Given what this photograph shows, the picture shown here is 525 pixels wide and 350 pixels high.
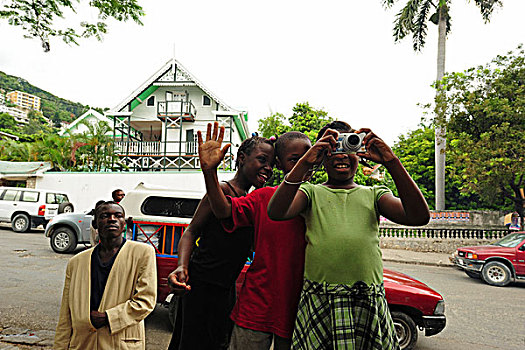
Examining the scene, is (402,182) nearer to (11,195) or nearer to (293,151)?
(293,151)

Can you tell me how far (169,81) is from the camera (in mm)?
23250

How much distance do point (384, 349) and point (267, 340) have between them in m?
0.54

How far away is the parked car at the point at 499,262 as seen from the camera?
9508 millimetres

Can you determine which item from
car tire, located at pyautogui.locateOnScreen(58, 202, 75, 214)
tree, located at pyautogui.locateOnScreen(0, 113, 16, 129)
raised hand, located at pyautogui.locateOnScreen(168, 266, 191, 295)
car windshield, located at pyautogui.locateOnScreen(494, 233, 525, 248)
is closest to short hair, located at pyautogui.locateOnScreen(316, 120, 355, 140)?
raised hand, located at pyautogui.locateOnScreen(168, 266, 191, 295)

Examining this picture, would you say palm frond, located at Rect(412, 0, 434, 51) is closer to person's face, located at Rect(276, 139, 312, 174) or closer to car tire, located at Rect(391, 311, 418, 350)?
car tire, located at Rect(391, 311, 418, 350)

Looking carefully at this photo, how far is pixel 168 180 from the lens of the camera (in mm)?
18906

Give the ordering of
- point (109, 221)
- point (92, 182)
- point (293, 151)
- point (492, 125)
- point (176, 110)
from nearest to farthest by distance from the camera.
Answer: point (293, 151), point (109, 221), point (492, 125), point (92, 182), point (176, 110)

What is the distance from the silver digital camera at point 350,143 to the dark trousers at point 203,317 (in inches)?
40.2

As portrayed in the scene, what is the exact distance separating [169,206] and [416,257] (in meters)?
11.9

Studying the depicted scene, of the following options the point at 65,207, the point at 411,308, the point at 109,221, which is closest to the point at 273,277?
the point at 109,221

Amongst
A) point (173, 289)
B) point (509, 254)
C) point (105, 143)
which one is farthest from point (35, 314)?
point (105, 143)

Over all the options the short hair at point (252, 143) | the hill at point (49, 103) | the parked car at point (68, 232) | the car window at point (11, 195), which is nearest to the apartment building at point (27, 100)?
the hill at point (49, 103)

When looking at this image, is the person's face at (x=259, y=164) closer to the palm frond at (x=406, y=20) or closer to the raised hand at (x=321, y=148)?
the raised hand at (x=321, y=148)

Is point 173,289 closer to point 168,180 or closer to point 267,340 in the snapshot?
point 267,340
